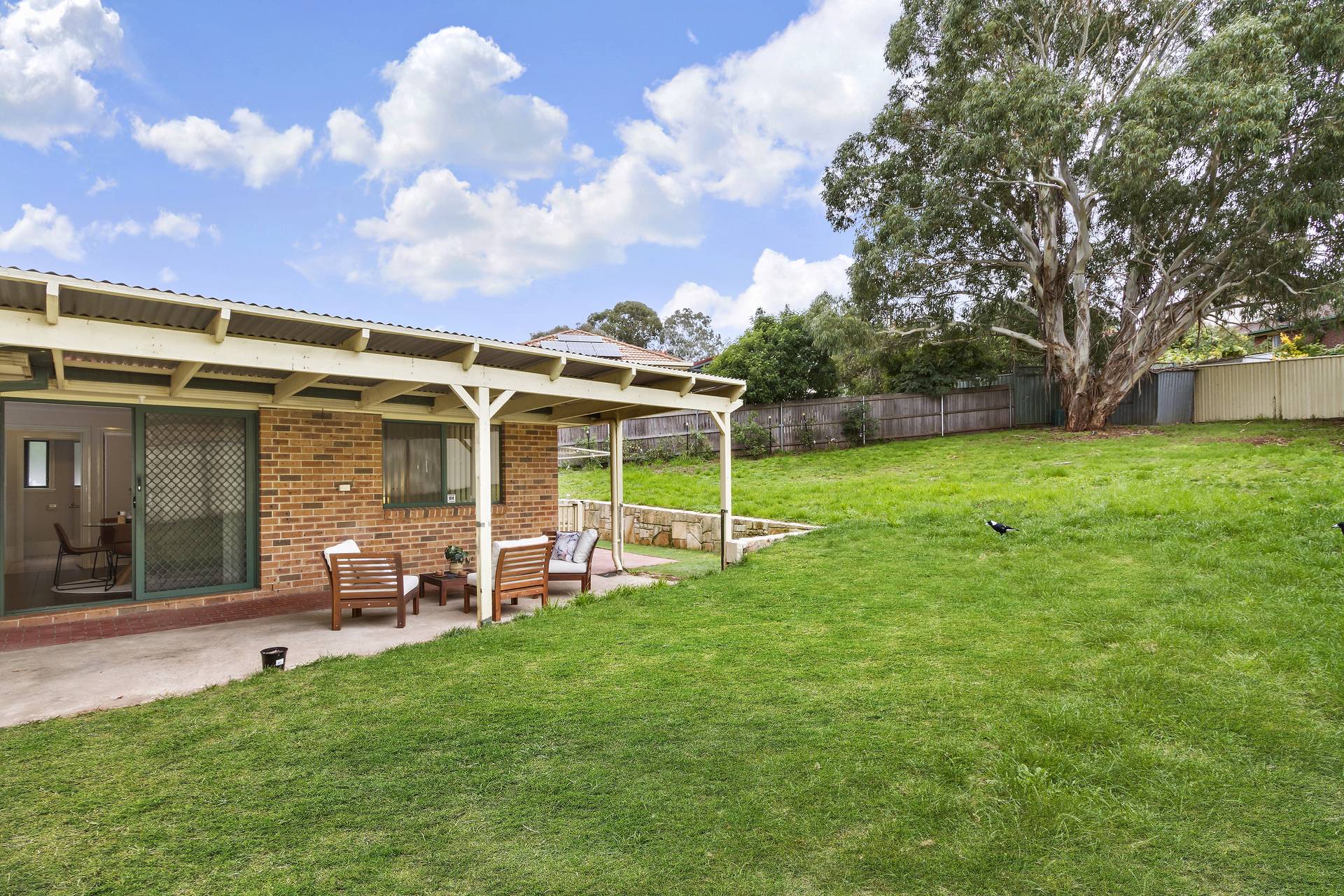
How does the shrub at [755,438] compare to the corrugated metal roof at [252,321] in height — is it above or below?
below

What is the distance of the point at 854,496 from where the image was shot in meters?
12.1

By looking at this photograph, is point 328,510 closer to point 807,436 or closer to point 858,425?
point 807,436

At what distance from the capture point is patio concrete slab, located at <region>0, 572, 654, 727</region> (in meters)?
4.52

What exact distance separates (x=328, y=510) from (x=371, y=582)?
7.40ft

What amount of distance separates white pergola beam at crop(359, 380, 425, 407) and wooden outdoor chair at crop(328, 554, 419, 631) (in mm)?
1805

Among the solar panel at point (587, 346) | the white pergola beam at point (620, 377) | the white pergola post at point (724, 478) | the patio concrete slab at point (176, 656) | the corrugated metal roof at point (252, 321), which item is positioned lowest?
the patio concrete slab at point (176, 656)

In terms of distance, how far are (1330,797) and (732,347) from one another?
758 inches

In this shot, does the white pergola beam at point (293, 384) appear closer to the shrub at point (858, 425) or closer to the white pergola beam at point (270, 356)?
the white pergola beam at point (270, 356)

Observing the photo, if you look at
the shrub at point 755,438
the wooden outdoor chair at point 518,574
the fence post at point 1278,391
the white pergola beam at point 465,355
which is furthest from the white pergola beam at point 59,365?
the fence post at point 1278,391

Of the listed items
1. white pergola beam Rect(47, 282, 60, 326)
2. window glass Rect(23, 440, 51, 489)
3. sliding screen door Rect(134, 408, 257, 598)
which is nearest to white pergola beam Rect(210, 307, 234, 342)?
white pergola beam Rect(47, 282, 60, 326)

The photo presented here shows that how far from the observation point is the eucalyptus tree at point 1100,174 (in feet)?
46.1

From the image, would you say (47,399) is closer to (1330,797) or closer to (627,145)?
(1330,797)

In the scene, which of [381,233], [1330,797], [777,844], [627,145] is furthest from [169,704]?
[381,233]

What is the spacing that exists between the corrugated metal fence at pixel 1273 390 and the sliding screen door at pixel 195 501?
21.3 m
